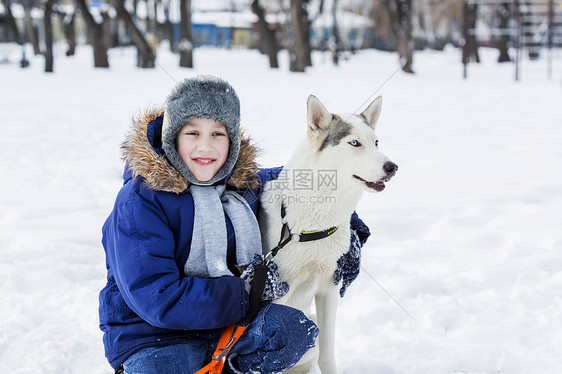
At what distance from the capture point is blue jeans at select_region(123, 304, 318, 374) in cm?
223

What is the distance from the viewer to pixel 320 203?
8.73 ft

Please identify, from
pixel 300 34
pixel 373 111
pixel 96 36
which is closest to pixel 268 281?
pixel 373 111

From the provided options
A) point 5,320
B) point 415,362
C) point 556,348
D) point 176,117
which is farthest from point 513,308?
point 5,320

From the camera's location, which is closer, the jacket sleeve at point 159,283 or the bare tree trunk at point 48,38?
the jacket sleeve at point 159,283

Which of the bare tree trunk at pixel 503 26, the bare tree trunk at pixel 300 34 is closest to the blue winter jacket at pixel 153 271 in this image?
the bare tree trunk at pixel 300 34

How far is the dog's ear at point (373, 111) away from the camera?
2850mm

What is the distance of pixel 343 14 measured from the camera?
193 feet

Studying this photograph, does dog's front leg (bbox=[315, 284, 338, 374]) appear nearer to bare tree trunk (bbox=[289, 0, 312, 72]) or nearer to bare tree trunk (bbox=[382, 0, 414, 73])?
bare tree trunk (bbox=[289, 0, 312, 72])

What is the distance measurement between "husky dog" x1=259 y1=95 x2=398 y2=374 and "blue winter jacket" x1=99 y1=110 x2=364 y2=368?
1.07ft

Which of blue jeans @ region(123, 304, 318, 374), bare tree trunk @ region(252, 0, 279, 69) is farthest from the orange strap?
bare tree trunk @ region(252, 0, 279, 69)

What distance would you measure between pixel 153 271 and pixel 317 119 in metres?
1.08

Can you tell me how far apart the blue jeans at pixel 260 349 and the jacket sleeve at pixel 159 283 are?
5.8 inches

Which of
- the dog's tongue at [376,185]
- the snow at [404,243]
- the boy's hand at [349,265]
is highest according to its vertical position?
the dog's tongue at [376,185]

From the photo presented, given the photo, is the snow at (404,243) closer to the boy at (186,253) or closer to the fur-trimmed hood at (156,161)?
the boy at (186,253)
